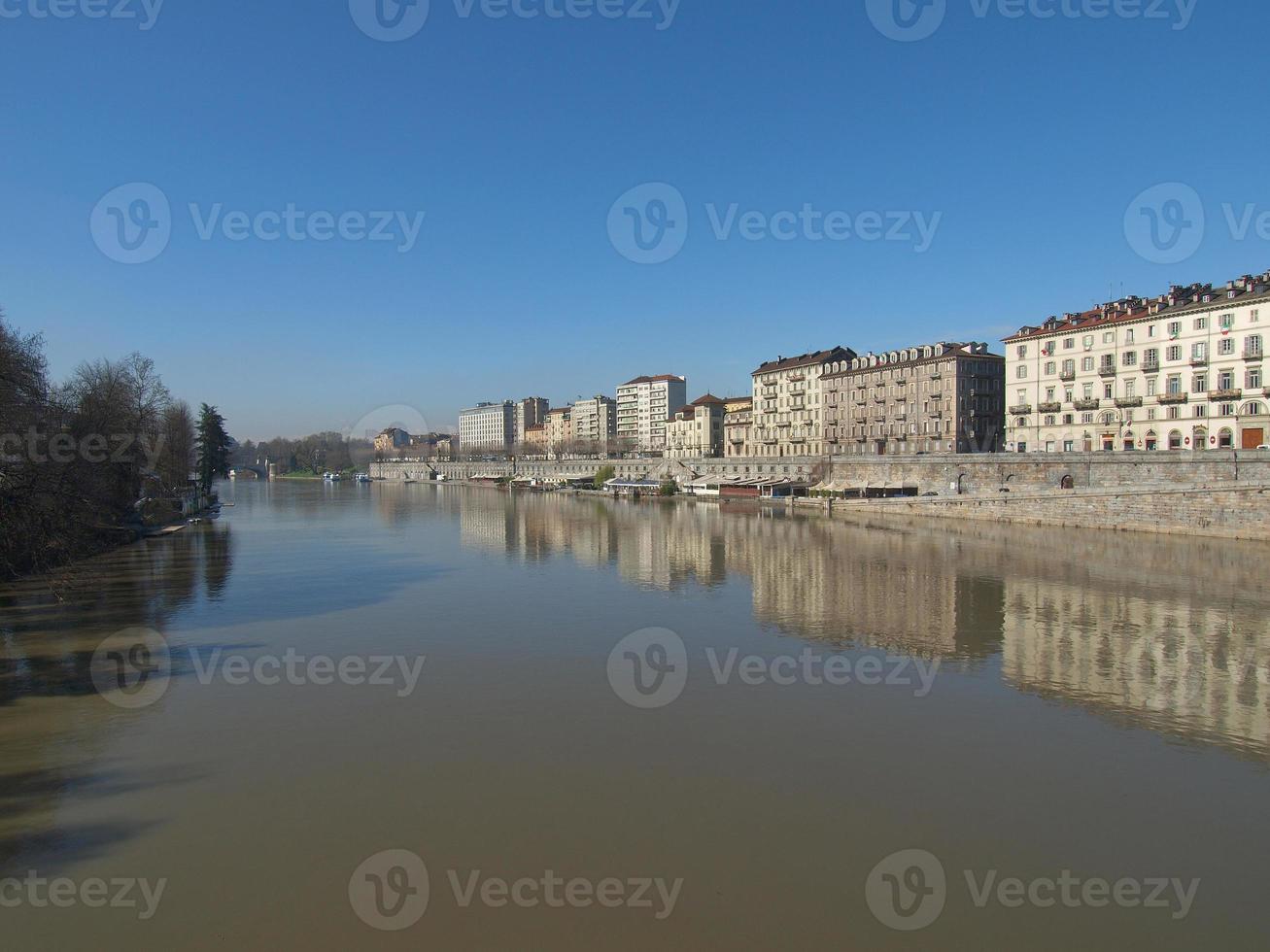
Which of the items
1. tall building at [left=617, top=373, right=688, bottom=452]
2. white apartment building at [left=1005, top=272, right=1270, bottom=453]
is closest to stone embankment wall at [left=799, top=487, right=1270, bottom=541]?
white apartment building at [left=1005, top=272, right=1270, bottom=453]

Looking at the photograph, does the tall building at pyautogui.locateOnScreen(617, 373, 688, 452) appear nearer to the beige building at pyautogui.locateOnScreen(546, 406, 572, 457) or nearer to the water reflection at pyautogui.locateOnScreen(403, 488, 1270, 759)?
the beige building at pyautogui.locateOnScreen(546, 406, 572, 457)

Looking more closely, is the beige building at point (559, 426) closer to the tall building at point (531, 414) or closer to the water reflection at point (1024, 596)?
the tall building at point (531, 414)

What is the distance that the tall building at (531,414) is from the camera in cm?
15954

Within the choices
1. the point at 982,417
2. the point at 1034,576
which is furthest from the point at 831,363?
the point at 1034,576

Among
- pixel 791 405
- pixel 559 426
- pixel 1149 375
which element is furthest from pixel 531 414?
pixel 1149 375

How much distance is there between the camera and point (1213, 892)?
20.8ft

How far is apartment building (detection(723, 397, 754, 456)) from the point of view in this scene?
78.1 m

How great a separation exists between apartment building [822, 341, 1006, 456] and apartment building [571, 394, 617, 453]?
62062mm

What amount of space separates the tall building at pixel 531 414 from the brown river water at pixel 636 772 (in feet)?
464

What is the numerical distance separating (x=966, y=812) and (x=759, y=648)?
260 inches

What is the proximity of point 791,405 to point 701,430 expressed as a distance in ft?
56.1

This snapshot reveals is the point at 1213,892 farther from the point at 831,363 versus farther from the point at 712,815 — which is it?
the point at 831,363

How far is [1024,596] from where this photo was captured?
19.3m

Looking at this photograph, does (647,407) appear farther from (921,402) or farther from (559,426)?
(921,402)
